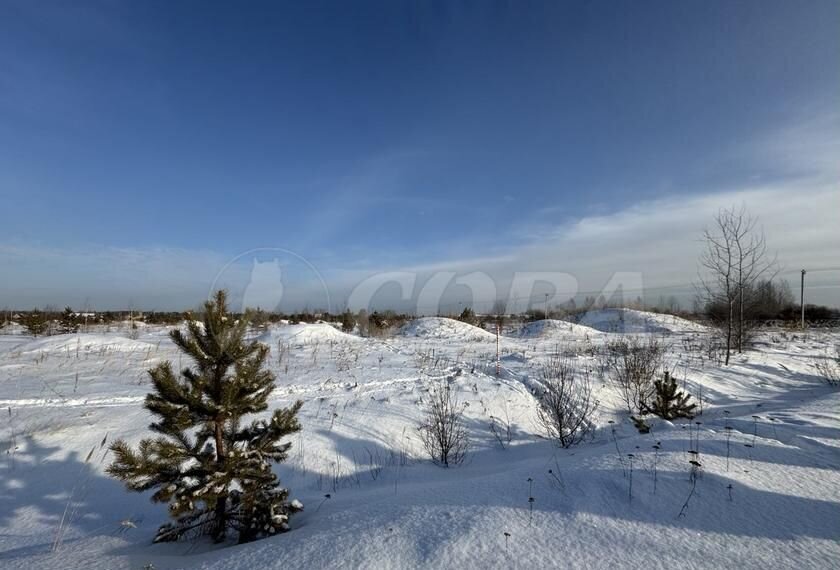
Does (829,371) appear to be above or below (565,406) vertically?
above

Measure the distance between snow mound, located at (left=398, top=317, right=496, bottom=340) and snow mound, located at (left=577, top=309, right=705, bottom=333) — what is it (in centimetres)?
820

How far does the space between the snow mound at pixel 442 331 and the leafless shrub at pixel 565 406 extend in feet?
27.3

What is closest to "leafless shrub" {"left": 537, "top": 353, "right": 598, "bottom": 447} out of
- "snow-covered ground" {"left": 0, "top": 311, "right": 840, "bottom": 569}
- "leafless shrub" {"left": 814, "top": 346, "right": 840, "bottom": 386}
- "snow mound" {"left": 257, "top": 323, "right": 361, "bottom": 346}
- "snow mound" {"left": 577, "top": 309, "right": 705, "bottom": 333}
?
"snow-covered ground" {"left": 0, "top": 311, "right": 840, "bottom": 569}

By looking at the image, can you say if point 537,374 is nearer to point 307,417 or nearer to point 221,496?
point 307,417

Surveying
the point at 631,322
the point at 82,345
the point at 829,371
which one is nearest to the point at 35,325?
the point at 82,345

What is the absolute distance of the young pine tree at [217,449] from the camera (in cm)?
272

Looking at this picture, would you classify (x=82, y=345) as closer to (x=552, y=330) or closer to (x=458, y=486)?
(x=458, y=486)

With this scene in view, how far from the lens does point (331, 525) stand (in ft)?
8.64

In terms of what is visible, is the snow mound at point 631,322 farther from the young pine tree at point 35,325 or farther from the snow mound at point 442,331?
the young pine tree at point 35,325

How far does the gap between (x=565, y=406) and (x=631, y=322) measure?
21.6m

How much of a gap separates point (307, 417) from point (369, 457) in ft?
5.25

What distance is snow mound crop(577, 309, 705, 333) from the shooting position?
22.4m

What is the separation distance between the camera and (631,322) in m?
25.0

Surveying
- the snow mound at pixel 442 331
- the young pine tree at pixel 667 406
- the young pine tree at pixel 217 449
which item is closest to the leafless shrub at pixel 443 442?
the young pine tree at pixel 217 449
